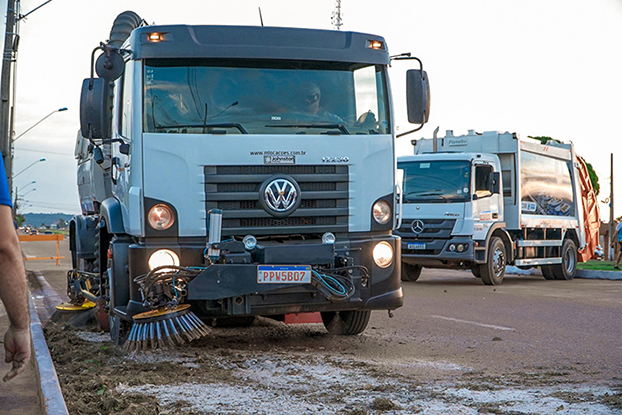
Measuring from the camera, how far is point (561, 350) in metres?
8.03

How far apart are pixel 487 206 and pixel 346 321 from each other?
9103 millimetres

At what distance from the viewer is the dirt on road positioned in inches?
209

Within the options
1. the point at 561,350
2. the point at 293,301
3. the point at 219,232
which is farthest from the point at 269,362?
the point at 561,350

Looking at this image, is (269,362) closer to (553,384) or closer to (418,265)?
(553,384)

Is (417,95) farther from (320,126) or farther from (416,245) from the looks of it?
(416,245)

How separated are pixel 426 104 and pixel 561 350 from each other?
271cm

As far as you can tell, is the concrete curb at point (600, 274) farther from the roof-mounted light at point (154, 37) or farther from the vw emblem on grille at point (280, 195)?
the roof-mounted light at point (154, 37)

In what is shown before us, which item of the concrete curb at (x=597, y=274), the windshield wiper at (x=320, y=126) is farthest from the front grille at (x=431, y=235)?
the windshield wiper at (x=320, y=126)

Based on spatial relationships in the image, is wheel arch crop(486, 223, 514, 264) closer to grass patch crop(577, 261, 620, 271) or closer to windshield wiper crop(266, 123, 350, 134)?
grass patch crop(577, 261, 620, 271)

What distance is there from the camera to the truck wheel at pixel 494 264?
1733 cm

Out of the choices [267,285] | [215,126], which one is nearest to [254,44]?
[215,126]

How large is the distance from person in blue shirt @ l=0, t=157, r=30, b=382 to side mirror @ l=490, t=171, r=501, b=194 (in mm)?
15039

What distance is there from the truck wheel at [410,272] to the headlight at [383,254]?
10863mm

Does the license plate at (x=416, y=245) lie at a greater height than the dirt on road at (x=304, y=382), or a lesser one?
greater
